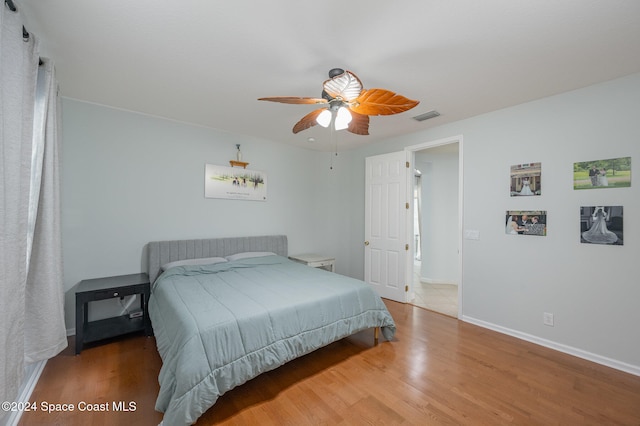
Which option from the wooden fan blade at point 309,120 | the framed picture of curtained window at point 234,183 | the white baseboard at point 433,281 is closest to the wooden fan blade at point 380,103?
the wooden fan blade at point 309,120

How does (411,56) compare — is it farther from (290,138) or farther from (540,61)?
(290,138)

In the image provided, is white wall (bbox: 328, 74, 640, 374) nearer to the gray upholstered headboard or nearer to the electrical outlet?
the electrical outlet

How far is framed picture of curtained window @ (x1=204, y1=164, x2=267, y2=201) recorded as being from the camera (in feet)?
12.8

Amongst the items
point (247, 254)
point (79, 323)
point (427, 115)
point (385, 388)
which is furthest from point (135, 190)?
point (427, 115)

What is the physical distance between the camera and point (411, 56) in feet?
6.89

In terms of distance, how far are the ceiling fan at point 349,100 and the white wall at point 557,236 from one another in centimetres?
147

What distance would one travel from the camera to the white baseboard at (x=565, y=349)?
2.36 m

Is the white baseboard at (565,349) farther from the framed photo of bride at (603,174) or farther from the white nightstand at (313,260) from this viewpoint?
the white nightstand at (313,260)

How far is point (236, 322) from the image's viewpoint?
1.91 meters

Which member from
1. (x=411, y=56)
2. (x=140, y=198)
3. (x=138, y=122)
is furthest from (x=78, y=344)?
(x=411, y=56)

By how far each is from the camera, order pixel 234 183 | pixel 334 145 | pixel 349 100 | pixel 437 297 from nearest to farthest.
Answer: pixel 349 100 → pixel 234 183 → pixel 437 297 → pixel 334 145

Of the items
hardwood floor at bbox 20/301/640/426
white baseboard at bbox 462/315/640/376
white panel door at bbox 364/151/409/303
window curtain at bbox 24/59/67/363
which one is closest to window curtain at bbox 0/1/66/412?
window curtain at bbox 24/59/67/363

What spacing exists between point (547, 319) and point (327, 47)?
3.45m

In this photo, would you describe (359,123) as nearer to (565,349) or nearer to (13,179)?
(13,179)
